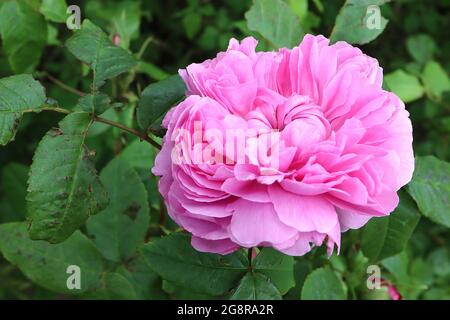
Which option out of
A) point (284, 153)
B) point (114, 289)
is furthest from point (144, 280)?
point (284, 153)

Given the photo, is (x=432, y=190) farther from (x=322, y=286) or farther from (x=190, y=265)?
(x=190, y=265)

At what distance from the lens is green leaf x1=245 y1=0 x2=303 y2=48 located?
0.97m

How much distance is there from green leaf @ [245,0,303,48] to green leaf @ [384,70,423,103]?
0.52 meters

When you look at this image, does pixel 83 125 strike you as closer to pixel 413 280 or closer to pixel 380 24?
pixel 380 24

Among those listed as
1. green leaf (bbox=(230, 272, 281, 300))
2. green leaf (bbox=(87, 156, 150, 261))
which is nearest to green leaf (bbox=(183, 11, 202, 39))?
green leaf (bbox=(87, 156, 150, 261))

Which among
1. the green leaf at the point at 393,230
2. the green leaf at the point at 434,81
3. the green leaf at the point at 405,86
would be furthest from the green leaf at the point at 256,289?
the green leaf at the point at 434,81

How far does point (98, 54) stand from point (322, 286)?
0.52 metres

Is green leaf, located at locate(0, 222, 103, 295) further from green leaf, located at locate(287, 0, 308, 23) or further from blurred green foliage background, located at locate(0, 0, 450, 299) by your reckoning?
green leaf, located at locate(287, 0, 308, 23)

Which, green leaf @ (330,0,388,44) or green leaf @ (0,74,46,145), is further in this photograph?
green leaf @ (330,0,388,44)

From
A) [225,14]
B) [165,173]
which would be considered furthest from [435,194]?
[225,14]

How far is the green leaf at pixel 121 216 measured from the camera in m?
1.05

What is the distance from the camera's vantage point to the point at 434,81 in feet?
5.03

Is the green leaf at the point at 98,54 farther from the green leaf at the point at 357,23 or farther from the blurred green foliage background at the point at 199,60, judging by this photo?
the green leaf at the point at 357,23

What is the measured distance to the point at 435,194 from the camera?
91cm
